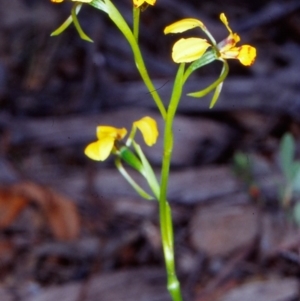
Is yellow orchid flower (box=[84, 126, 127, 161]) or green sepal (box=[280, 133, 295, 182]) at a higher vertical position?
yellow orchid flower (box=[84, 126, 127, 161])

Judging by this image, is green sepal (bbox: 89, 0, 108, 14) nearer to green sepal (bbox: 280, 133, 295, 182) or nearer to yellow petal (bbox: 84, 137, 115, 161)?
yellow petal (bbox: 84, 137, 115, 161)

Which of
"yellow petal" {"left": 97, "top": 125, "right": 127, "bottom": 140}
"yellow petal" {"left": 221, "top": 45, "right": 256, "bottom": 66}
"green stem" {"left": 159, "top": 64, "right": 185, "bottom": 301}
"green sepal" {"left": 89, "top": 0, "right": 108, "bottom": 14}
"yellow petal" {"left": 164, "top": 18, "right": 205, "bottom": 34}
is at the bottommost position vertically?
"green stem" {"left": 159, "top": 64, "right": 185, "bottom": 301}

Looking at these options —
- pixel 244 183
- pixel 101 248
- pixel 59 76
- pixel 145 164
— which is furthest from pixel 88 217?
pixel 145 164

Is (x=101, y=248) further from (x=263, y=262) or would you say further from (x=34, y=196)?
(x=263, y=262)

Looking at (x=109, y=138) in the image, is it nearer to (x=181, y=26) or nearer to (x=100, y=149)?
(x=100, y=149)

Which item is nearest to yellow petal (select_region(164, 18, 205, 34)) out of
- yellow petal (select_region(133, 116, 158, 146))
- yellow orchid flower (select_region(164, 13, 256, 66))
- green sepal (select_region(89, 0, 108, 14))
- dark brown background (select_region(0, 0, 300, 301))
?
yellow orchid flower (select_region(164, 13, 256, 66))

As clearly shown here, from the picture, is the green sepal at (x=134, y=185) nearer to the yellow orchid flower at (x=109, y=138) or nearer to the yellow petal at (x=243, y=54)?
the yellow orchid flower at (x=109, y=138)
